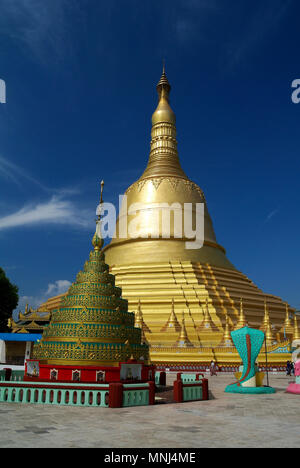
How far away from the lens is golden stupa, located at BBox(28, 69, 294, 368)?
26.1 meters

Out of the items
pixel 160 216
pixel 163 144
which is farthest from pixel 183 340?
pixel 163 144

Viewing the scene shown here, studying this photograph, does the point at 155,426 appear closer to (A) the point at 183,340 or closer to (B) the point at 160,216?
(A) the point at 183,340

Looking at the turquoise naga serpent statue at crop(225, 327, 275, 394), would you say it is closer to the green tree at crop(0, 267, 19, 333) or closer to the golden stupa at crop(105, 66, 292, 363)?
the golden stupa at crop(105, 66, 292, 363)

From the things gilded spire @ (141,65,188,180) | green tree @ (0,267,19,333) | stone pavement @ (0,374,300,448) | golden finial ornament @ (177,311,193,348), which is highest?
gilded spire @ (141,65,188,180)

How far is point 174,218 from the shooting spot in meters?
36.9

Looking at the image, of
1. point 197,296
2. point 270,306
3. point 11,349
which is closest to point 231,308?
point 197,296

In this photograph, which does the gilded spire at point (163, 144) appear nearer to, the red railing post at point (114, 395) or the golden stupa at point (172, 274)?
the golden stupa at point (172, 274)

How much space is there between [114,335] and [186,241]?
23635 mm

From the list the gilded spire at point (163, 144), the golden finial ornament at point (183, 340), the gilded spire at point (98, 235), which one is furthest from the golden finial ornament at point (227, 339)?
the gilded spire at point (163, 144)

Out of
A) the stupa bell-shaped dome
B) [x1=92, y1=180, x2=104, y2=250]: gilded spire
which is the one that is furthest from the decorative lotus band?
[x1=92, y1=180, x2=104, y2=250]: gilded spire

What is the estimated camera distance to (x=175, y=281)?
1256 inches

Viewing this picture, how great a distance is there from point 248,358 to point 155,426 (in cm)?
842

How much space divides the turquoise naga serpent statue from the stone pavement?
3.54 m

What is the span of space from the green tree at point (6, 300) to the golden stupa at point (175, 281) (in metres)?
3.51
